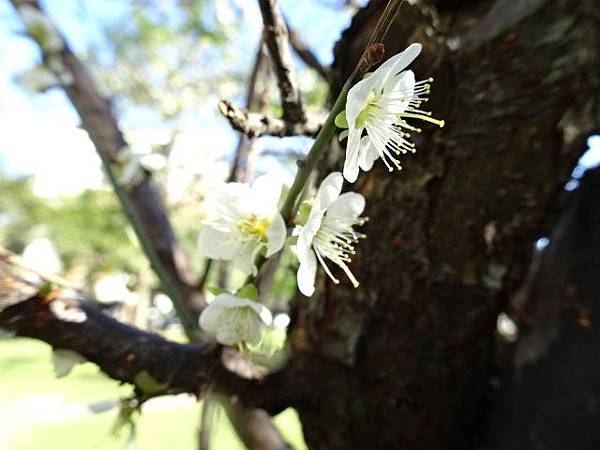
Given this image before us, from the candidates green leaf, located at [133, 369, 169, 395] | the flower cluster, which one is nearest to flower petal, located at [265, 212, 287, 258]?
the flower cluster

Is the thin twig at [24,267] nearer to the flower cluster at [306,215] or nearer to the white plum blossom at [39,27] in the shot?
the flower cluster at [306,215]

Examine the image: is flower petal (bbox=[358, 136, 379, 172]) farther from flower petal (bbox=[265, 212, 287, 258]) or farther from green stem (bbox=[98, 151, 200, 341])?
green stem (bbox=[98, 151, 200, 341])

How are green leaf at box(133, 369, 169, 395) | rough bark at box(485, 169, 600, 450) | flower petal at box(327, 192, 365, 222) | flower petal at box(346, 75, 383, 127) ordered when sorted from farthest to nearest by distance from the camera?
1. rough bark at box(485, 169, 600, 450)
2. green leaf at box(133, 369, 169, 395)
3. flower petal at box(327, 192, 365, 222)
4. flower petal at box(346, 75, 383, 127)

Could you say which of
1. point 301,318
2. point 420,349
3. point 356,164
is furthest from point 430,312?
point 356,164

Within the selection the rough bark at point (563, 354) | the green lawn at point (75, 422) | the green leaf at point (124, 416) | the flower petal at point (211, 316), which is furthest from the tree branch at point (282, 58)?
the green lawn at point (75, 422)

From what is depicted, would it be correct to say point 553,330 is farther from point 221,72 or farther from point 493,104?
Answer: point 221,72

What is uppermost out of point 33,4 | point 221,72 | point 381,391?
point 221,72

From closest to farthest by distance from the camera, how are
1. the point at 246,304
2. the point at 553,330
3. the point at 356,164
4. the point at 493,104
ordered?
the point at 356,164, the point at 246,304, the point at 493,104, the point at 553,330
